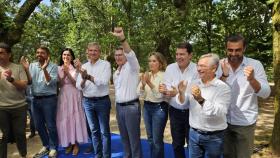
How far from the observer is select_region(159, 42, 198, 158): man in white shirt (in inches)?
173

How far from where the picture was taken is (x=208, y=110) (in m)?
3.55

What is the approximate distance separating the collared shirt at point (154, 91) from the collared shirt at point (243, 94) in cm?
116

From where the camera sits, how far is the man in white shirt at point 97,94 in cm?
533

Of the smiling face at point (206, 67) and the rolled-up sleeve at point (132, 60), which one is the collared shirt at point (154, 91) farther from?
the smiling face at point (206, 67)

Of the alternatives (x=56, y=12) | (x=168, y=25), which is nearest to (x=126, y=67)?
(x=168, y=25)

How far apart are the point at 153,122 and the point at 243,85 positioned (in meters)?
1.50

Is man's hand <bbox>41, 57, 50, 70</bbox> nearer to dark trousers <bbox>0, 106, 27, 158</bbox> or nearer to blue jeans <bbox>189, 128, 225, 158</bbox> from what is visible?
dark trousers <bbox>0, 106, 27, 158</bbox>

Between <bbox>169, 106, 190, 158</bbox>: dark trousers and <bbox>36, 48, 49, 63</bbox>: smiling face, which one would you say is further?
<bbox>36, 48, 49, 63</bbox>: smiling face

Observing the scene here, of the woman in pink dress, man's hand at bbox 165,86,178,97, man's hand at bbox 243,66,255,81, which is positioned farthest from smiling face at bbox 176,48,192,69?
the woman in pink dress

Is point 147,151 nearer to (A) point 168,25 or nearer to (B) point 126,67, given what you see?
(B) point 126,67

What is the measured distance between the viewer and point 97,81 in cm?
528

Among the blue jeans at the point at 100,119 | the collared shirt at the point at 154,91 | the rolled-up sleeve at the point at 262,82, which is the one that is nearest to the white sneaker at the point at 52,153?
the blue jeans at the point at 100,119

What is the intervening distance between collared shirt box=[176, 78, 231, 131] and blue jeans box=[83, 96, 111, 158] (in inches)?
76.6

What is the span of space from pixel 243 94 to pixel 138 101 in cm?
167
